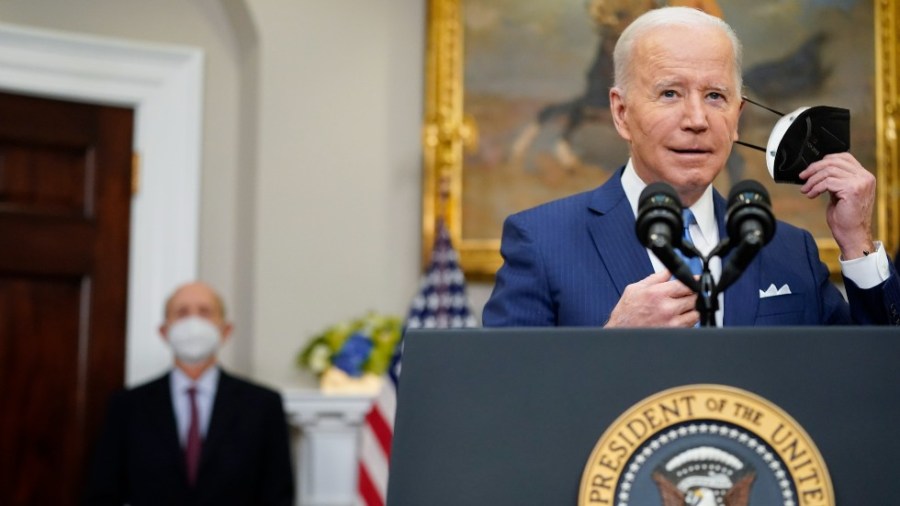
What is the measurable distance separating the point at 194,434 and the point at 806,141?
4008 millimetres

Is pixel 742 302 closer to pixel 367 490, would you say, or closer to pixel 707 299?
pixel 707 299

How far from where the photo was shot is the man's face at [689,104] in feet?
7.36

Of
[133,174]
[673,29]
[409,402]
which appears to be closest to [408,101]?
[133,174]

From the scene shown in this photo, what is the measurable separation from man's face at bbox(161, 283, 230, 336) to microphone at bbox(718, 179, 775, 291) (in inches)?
174

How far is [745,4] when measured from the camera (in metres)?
6.60

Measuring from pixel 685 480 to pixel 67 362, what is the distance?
16.9 feet

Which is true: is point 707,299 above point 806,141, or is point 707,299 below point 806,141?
below

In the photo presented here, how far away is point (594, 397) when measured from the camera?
161 centimetres

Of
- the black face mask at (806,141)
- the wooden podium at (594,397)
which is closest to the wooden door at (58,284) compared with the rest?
the black face mask at (806,141)

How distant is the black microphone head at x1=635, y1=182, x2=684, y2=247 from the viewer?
1735mm

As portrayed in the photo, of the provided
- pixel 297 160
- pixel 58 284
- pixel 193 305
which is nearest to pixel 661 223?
pixel 193 305

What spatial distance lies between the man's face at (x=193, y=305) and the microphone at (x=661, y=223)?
14.5ft

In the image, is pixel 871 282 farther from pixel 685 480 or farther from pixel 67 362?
pixel 67 362

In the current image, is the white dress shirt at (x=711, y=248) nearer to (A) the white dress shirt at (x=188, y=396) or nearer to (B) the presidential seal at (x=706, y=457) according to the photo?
(B) the presidential seal at (x=706, y=457)
